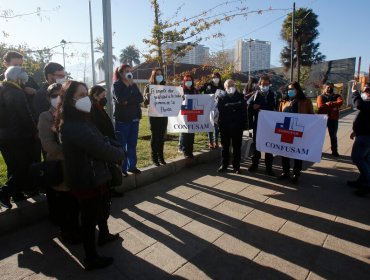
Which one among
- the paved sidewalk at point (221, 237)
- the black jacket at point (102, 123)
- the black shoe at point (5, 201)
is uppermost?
the black jacket at point (102, 123)

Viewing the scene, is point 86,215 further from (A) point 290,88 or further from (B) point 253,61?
(B) point 253,61

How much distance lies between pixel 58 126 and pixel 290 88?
4.05 metres

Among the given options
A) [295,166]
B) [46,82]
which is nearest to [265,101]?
[295,166]

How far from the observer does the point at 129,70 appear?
191 inches

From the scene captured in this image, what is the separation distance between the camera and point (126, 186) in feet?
16.3

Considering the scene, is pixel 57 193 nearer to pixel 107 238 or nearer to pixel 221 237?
pixel 107 238

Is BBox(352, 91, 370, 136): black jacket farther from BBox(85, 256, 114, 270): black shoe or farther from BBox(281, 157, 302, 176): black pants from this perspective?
BBox(85, 256, 114, 270): black shoe

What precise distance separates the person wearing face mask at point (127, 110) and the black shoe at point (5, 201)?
1.68 m

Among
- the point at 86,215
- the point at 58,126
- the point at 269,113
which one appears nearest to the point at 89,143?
the point at 58,126

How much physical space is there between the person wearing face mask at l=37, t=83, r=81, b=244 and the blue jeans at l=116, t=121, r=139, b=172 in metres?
1.53

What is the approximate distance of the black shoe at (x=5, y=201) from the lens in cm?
372

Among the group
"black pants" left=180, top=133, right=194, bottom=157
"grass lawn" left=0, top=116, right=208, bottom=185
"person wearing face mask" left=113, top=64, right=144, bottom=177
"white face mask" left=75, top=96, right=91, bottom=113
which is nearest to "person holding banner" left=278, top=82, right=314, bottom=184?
"black pants" left=180, top=133, right=194, bottom=157

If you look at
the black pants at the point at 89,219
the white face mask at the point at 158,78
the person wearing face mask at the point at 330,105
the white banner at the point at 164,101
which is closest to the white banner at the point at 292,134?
the white banner at the point at 164,101

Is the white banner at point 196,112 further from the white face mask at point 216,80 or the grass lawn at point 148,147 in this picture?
the grass lawn at point 148,147
